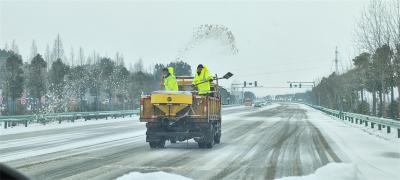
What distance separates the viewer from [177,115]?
53.4 feet

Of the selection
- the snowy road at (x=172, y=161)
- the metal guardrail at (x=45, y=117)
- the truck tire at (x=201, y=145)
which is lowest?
the snowy road at (x=172, y=161)

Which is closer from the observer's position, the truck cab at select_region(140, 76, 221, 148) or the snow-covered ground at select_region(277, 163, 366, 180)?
the snow-covered ground at select_region(277, 163, 366, 180)

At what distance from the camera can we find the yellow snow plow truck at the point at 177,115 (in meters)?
16.1

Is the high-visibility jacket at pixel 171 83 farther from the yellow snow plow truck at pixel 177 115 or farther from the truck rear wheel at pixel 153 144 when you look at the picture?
the truck rear wheel at pixel 153 144

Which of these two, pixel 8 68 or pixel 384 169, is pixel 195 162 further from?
pixel 8 68

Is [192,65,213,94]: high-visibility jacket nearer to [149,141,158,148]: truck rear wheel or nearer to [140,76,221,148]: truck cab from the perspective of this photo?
[140,76,221,148]: truck cab

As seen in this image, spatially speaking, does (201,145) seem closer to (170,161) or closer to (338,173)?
(170,161)

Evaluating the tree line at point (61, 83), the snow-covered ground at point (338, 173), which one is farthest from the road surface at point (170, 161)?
the tree line at point (61, 83)

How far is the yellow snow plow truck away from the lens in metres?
16.1

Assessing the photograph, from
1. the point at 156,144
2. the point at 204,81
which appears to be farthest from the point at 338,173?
the point at 156,144

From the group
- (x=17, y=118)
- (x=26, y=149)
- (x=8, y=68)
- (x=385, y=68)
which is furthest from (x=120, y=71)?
(x=26, y=149)

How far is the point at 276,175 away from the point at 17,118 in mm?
Result: 24110

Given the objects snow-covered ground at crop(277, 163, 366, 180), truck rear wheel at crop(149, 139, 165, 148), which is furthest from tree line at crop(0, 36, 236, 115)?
snow-covered ground at crop(277, 163, 366, 180)

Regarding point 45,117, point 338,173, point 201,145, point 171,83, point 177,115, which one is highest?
point 171,83
